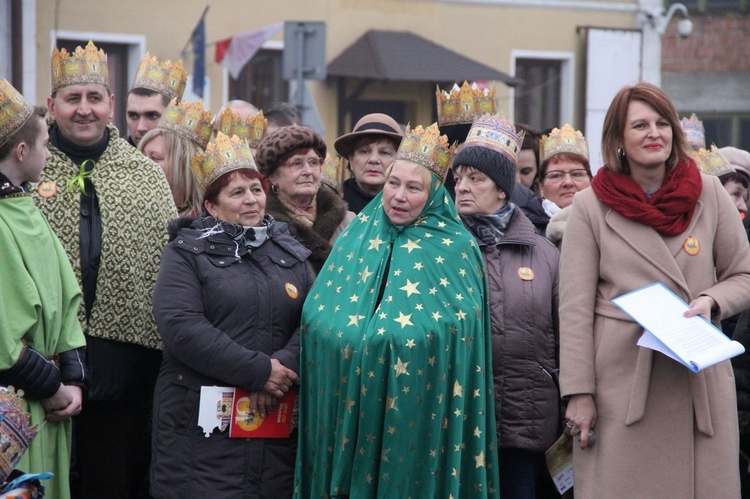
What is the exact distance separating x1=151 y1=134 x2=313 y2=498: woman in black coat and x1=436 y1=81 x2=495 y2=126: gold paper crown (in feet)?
6.14

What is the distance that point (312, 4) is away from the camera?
1698 cm

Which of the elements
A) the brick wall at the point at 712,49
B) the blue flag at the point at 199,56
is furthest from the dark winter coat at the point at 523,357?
the brick wall at the point at 712,49

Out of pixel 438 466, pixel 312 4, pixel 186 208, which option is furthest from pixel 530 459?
pixel 312 4

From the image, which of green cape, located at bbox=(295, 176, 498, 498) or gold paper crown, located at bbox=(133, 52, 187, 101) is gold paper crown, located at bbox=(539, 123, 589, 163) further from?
gold paper crown, located at bbox=(133, 52, 187, 101)

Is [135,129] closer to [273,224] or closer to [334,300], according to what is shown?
[273,224]

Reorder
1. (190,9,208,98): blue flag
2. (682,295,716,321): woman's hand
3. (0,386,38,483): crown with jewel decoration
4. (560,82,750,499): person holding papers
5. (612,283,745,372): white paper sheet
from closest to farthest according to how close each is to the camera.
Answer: (0,386,38,483): crown with jewel decoration, (612,283,745,372): white paper sheet, (682,295,716,321): woman's hand, (560,82,750,499): person holding papers, (190,9,208,98): blue flag

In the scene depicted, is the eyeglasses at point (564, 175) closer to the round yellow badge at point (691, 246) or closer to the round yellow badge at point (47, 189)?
the round yellow badge at point (691, 246)

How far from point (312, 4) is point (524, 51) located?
371 centimetres

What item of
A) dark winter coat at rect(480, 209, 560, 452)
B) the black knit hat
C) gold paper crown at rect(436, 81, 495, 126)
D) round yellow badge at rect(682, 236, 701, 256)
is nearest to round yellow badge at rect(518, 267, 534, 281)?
dark winter coat at rect(480, 209, 560, 452)

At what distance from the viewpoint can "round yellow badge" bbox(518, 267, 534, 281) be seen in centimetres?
498

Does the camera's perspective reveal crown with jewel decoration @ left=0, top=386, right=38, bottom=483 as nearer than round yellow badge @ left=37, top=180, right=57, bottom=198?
Answer: Yes

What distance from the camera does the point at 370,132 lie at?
20.8 feet

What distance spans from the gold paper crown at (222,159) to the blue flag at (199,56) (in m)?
10.0

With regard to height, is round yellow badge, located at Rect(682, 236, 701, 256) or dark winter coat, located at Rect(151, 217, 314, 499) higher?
round yellow badge, located at Rect(682, 236, 701, 256)
